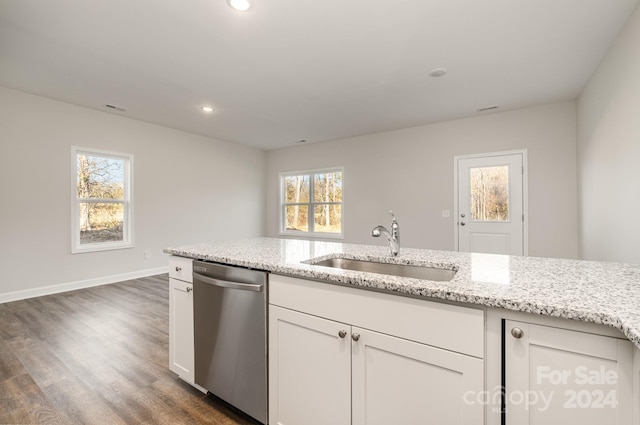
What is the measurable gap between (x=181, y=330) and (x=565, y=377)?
1.94m

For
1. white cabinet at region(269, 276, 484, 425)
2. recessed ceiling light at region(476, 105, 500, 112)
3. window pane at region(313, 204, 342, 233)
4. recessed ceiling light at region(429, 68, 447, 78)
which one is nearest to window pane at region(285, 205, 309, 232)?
window pane at region(313, 204, 342, 233)

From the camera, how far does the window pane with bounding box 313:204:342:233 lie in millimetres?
6129

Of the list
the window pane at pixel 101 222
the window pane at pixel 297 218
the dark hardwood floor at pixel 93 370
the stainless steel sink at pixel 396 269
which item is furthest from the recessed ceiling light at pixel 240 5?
the window pane at pixel 297 218

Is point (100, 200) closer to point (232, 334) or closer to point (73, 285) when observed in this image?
point (73, 285)

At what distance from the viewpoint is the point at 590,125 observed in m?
3.25

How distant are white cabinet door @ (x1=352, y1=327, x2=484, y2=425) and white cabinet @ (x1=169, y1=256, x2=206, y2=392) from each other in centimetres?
114

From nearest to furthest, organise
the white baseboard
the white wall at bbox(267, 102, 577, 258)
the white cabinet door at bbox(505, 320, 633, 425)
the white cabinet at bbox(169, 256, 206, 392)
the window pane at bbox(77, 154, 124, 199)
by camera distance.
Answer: the white cabinet door at bbox(505, 320, 633, 425), the white cabinet at bbox(169, 256, 206, 392), the white baseboard, the white wall at bbox(267, 102, 577, 258), the window pane at bbox(77, 154, 124, 199)

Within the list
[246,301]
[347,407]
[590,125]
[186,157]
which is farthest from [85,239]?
[590,125]

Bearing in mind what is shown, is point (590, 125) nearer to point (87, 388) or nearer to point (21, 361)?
point (87, 388)

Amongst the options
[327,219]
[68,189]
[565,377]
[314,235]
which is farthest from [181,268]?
[314,235]

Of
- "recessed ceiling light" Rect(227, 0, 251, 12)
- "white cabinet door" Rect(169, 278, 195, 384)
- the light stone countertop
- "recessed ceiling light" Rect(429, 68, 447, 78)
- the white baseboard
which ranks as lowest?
the white baseboard

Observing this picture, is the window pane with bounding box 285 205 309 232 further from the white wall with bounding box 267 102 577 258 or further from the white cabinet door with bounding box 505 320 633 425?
the white cabinet door with bounding box 505 320 633 425

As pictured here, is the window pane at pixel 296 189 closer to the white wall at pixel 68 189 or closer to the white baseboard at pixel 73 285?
the white wall at pixel 68 189

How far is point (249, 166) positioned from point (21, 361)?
5067mm
